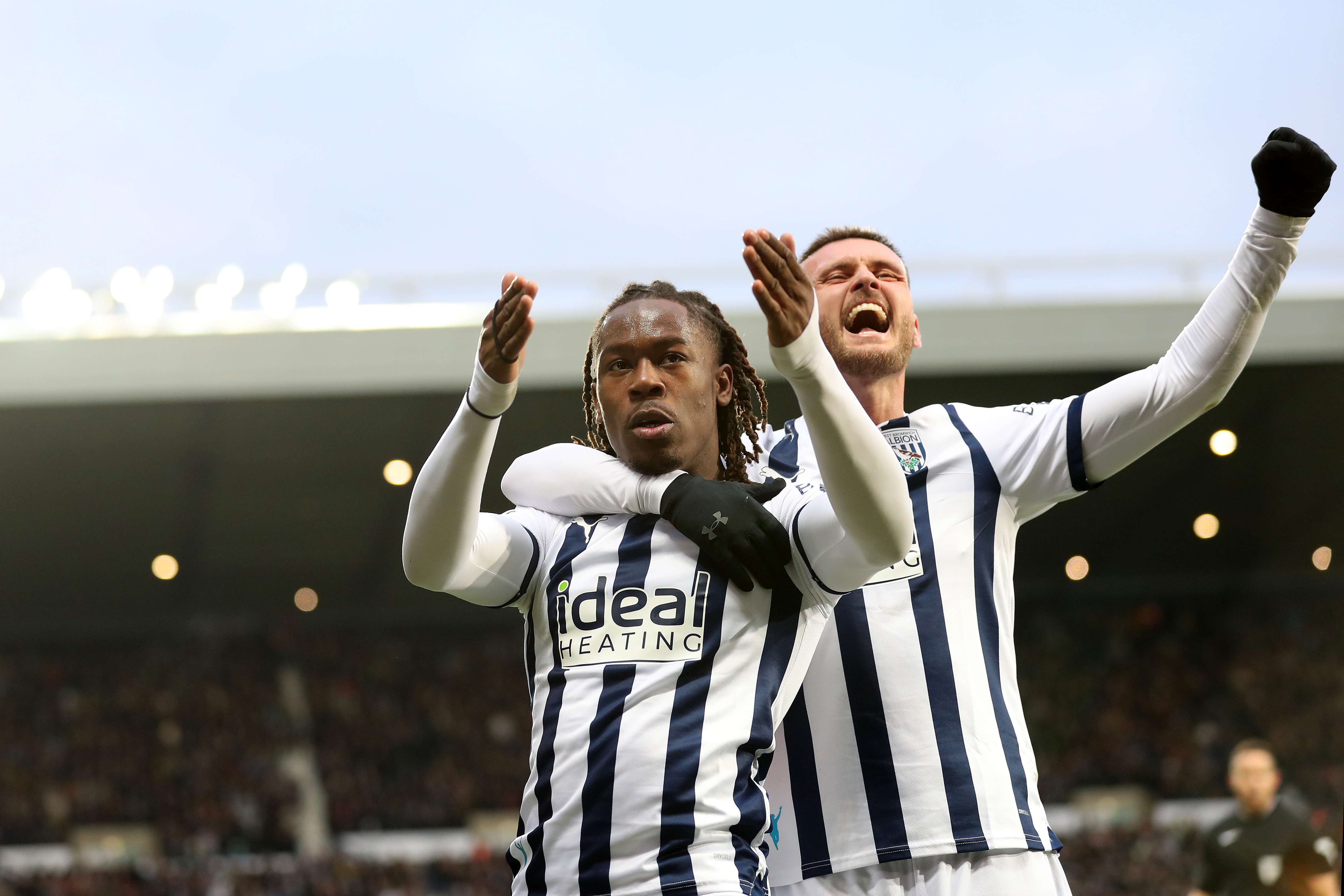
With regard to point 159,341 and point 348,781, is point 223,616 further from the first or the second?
point 159,341

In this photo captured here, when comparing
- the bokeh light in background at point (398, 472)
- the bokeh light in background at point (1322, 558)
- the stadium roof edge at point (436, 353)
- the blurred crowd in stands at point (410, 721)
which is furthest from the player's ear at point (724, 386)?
the bokeh light in background at point (1322, 558)

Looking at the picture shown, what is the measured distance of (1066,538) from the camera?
16.8m

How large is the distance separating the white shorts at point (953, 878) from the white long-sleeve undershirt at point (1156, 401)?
2.57 ft

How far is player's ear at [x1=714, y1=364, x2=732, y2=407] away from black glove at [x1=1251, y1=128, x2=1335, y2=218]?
1038 millimetres

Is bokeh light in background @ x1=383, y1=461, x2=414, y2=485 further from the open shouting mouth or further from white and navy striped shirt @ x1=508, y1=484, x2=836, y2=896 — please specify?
white and navy striped shirt @ x1=508, y1=484, x2=836, y2=896

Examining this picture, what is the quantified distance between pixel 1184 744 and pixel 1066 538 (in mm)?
3436

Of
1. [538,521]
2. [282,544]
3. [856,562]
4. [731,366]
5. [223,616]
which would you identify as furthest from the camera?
[223,616]

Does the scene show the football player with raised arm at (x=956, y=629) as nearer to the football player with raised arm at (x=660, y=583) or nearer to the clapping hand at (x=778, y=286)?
the football player with raised arm at (x=660, y=583)

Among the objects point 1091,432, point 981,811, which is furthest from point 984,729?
point 1091,432

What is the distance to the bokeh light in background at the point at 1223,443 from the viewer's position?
14266mm

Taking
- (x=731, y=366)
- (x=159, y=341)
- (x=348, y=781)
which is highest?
(x=159, y=341)

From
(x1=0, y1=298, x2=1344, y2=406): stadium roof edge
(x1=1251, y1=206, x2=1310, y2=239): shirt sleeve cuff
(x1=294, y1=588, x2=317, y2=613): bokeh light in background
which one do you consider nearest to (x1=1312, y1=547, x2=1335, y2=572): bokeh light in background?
(x1=0, y1=298, x2=1344, y2=406): stadium roof edge

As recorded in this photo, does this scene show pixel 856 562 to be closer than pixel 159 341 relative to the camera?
Yes

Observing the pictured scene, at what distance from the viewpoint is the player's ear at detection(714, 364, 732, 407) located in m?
2.43
